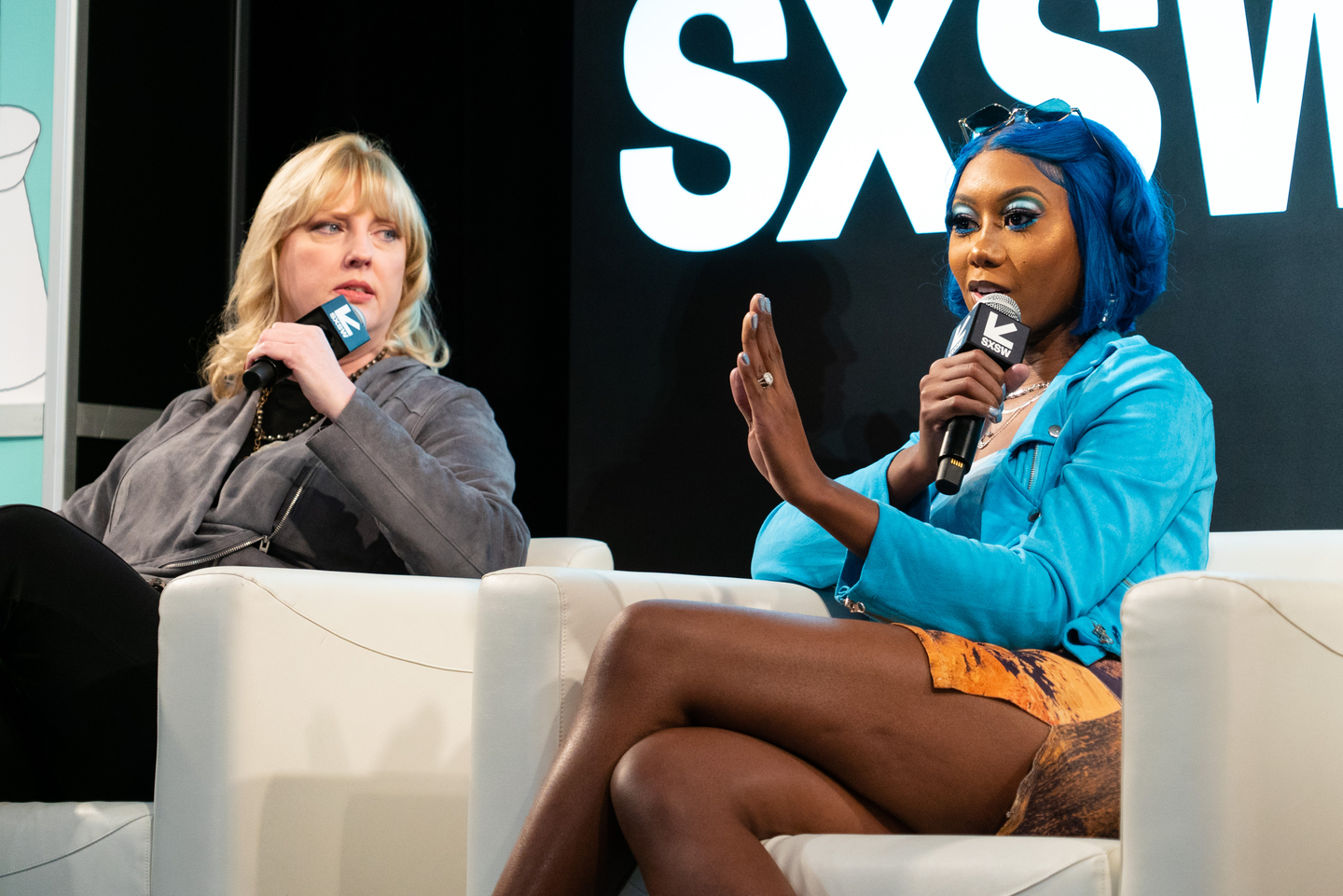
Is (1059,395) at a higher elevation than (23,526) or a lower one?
higher

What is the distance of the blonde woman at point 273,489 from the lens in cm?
164

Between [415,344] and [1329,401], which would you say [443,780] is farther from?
[1329,401]

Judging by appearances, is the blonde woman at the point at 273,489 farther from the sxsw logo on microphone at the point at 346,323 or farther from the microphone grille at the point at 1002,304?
the microphone grille at the point at 1002,304

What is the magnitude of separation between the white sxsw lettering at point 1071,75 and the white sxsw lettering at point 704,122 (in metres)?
0.43

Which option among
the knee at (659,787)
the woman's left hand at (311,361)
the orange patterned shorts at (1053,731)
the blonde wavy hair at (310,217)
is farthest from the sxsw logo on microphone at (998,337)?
the blonde wavy hair at (310,217)

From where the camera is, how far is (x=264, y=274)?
7.68 ft

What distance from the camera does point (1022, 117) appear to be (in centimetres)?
178

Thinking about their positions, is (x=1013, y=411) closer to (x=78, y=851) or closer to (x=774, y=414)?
(x=774, y=414)

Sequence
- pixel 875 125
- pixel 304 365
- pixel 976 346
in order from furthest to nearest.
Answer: pixel 875 125
pixel 304 365
pixel 976 346

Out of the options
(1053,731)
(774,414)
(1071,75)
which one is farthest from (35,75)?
(1053,731)

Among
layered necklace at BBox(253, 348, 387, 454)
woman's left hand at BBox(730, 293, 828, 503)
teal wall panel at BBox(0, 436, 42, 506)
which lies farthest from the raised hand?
teal wall panel at BBox(0, 436, 42, 506)

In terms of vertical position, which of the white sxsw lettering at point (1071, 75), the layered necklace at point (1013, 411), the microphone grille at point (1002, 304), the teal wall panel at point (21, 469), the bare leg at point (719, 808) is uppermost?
the white sxsw lettering at point (1071, 75)

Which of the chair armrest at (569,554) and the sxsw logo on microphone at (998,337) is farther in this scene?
the chair armrest at (569,554)

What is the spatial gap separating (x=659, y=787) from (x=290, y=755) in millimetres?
628
